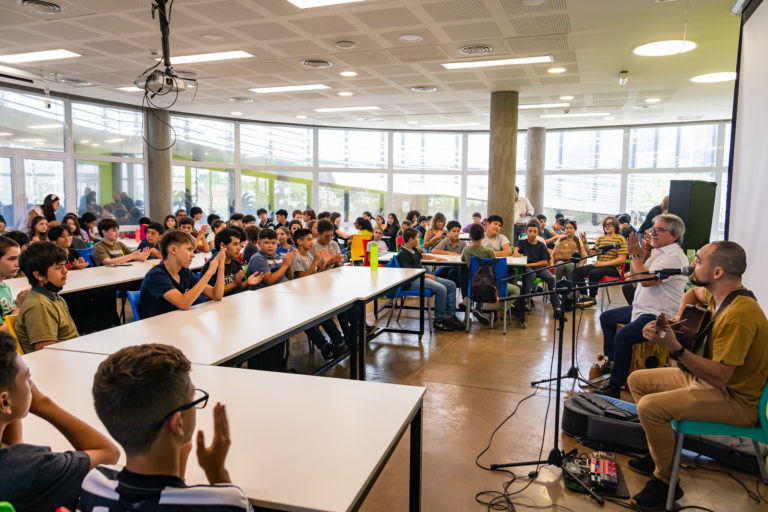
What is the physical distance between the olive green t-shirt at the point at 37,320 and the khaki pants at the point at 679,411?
314cm

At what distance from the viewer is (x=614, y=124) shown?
12172mm

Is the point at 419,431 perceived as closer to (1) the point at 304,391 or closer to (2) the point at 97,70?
(1) the point at 304,391

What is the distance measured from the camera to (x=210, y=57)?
6590 mm

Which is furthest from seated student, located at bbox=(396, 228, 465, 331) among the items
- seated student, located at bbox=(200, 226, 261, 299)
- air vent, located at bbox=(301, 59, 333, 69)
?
air vent, located at bbox=(301, 59, 333, 69)

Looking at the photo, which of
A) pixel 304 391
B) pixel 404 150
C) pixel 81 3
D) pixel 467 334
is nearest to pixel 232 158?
pixel 404 150

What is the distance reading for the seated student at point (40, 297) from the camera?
2.66m

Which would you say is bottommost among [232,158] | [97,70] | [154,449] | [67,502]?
[67,502]

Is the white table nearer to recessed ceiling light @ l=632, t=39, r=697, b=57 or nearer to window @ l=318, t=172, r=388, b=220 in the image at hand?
recessed ceiling light @ l=632, t=39, r=697, b=57

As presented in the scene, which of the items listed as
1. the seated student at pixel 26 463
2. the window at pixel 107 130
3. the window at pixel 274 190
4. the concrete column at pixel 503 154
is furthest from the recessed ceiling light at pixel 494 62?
the window at pixel 274 190

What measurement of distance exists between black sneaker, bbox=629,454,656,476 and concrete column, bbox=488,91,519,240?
6.12 metres

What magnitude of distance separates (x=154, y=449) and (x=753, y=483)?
3.13 meters

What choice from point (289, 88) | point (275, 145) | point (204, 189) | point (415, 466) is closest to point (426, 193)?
point (275, 145)

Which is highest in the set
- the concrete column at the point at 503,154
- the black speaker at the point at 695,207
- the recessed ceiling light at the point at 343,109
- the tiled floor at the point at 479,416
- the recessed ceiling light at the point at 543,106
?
the recessed ceiling light at the point at 543,106

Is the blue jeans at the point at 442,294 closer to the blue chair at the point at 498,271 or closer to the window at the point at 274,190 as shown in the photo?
the blue chair at the point at 498,271
